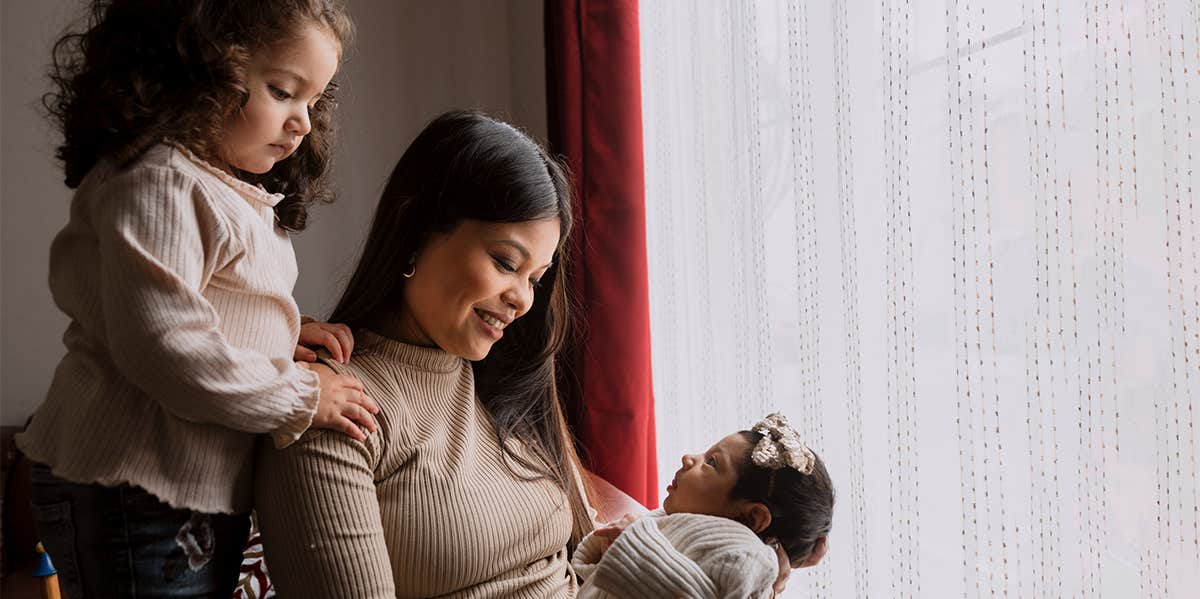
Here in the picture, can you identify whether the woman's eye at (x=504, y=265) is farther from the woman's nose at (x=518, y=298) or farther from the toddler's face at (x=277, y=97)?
the toddler's face at (x=277, y=97)

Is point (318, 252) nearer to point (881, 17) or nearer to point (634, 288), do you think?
point (634, 288)

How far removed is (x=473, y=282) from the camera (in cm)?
125

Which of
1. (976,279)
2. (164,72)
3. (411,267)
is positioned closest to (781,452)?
(976,279)

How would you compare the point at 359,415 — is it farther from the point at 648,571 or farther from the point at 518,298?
the point at 648,571

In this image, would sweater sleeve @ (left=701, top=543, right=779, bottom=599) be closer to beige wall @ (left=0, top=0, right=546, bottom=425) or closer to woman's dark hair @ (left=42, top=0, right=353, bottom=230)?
woman's dark hair @ (left=42, top=0, right=353, bottom=230)

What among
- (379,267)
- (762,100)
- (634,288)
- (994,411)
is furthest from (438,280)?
(634,288)

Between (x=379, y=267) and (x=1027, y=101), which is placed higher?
(x=1027, y=101)

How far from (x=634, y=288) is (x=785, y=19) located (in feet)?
2.65

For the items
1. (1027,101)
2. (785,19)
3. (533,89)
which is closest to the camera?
(1027,101)

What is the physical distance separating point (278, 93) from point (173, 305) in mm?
339

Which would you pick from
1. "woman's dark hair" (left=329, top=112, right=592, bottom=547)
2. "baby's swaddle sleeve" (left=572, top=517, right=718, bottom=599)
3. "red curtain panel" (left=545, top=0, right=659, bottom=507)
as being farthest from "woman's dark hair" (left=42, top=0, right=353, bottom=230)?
"red curtain panel" (left=545, top=0, right=659, bottom=507)

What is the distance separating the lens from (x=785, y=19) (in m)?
1.83

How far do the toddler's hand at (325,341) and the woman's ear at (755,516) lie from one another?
633mm

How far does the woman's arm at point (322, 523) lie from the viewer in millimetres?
1078
